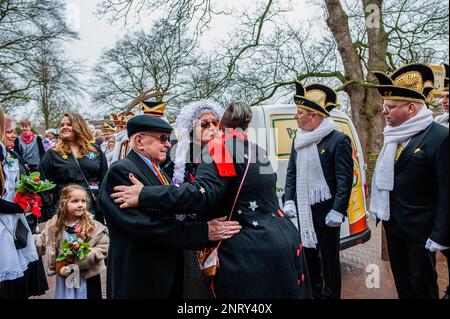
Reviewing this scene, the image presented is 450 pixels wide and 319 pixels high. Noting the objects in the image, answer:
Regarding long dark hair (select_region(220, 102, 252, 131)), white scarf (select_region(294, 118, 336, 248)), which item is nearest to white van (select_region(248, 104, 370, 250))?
white scarf (select_region(294, 118, 336, 248))

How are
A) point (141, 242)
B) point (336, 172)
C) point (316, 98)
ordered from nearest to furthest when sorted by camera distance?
point (141, 242), point (336, 172), point (316, 98)

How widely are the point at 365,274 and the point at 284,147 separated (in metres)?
2.15

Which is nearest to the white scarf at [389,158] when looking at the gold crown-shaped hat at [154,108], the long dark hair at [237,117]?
the long dark hair at [237,117]

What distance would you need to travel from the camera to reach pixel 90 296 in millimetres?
3459

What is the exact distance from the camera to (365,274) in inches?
206

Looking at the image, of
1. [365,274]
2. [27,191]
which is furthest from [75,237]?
[365,274]

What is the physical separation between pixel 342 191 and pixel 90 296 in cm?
248

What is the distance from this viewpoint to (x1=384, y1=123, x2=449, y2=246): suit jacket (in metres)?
2.87

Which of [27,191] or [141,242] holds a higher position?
[27,191]

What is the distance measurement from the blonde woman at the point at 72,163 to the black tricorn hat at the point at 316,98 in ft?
7.95

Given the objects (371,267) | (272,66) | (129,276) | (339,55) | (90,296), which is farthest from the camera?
(339,55)

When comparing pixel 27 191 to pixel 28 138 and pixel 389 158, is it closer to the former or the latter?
pixel 389 158
